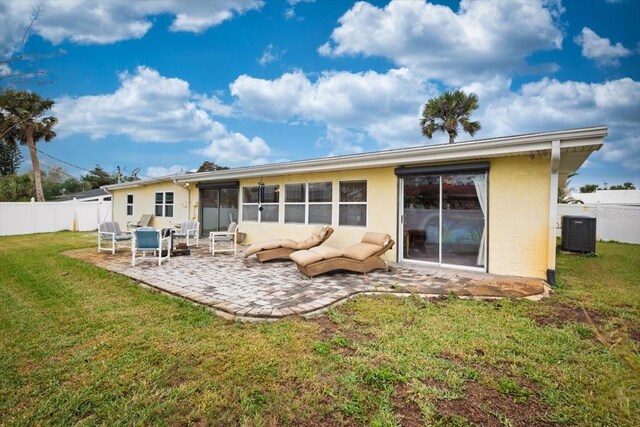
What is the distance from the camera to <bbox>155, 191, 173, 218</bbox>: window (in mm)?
15023

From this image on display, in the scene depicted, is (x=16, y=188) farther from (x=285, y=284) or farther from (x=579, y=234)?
(x=579, y=234)

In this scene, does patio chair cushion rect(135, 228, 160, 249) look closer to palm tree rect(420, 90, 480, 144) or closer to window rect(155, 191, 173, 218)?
window rect(155, 191, 173, 218)

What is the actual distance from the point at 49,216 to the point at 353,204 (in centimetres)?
1989

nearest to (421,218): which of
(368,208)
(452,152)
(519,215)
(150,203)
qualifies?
(368,208)

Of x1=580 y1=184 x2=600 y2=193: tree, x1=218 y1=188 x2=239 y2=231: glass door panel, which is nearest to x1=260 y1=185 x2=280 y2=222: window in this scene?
x1=218 y1=188 x2=239 y2=231: glass door panel

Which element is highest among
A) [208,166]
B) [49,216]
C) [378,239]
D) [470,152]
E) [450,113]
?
[450,113]

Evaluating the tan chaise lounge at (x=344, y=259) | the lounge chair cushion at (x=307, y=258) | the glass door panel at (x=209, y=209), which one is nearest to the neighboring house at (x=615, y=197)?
the tan chaise lounge at (x=344, y=259)

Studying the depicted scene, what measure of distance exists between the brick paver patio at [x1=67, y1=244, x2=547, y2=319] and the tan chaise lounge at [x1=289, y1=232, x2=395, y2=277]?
175mm

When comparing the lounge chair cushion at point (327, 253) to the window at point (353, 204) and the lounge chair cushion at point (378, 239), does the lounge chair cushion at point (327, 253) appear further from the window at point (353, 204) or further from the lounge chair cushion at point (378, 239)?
the window at point (353, 204)

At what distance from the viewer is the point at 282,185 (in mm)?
10648

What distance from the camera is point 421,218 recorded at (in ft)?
25.3

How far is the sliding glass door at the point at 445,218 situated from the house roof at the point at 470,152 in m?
0.58

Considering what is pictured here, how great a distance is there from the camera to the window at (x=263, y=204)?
35.9ft

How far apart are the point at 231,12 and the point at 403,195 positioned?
1006 cm
